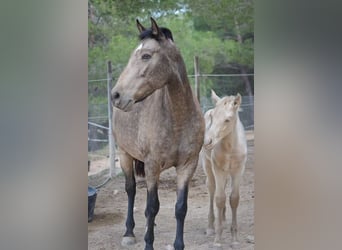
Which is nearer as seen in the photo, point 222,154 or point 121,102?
point 121,102

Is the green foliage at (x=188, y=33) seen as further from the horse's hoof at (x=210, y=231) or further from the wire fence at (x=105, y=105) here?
the horse's hoof at (x=210, y=231)

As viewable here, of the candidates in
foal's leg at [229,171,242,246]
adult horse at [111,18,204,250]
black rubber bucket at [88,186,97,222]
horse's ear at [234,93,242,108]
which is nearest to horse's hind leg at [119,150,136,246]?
adult horse at [111,18,204,250]

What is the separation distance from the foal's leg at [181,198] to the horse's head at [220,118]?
126 mm

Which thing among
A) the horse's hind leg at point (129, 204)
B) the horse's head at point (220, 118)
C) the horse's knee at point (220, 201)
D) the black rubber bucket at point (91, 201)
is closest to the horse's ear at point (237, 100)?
the horse's head at point (220, 118)

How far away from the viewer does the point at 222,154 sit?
5.38 feet

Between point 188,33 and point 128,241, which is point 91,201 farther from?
point 188,33

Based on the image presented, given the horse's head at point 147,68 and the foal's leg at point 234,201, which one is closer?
the horse's head at point 147,68

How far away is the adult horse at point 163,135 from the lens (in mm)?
1573

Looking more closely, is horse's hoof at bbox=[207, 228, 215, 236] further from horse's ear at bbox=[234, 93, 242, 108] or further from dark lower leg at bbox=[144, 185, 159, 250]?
horse's ear at bbox=[234, 93, 242, 108]

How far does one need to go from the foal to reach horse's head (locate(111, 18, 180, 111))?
226 mm

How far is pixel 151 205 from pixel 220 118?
0.43m

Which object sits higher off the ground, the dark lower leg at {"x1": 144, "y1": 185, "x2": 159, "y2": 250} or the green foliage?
the green foliage

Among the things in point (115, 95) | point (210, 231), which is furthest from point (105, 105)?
point (210, 231)

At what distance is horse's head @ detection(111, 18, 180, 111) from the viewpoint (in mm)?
1513
